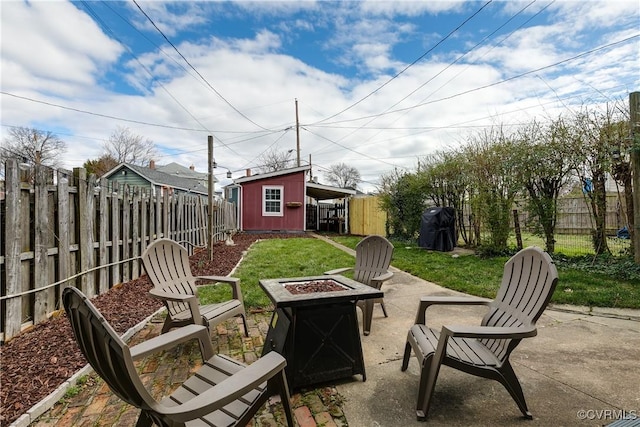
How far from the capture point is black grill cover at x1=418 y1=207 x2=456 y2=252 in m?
8.83

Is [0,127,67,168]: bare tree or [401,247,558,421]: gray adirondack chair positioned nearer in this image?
[401,247,558,421]: gray adirondack chair

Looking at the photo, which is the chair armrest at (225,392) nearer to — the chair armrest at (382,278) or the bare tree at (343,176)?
the chair armrest at (382,278)

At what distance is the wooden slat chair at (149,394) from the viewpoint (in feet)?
3.86

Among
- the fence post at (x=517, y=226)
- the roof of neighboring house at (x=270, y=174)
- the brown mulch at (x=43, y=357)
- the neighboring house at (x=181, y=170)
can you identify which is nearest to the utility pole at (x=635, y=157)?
the fence post at (x=517, y=226)

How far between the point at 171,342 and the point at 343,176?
37.7m

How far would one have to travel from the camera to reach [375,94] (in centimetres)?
1375

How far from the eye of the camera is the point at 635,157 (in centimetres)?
526

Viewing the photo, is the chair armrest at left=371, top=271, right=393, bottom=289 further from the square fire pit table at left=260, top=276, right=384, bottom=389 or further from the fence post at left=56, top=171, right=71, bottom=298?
the fence post at left=56, top=171, right=71, bottom=298

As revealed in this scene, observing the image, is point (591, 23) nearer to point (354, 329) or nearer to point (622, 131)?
point (622, 131)

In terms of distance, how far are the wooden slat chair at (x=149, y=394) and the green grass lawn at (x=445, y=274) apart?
2383mm

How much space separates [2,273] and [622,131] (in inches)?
340

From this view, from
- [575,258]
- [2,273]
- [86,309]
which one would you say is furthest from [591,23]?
[2,273]

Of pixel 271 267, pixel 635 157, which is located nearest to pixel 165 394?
pixel 271 267

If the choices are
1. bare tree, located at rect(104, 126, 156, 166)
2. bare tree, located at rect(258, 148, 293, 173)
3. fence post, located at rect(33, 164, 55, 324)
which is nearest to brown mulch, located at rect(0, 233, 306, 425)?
fence post, located at rect(33, 164, 55, 324)
